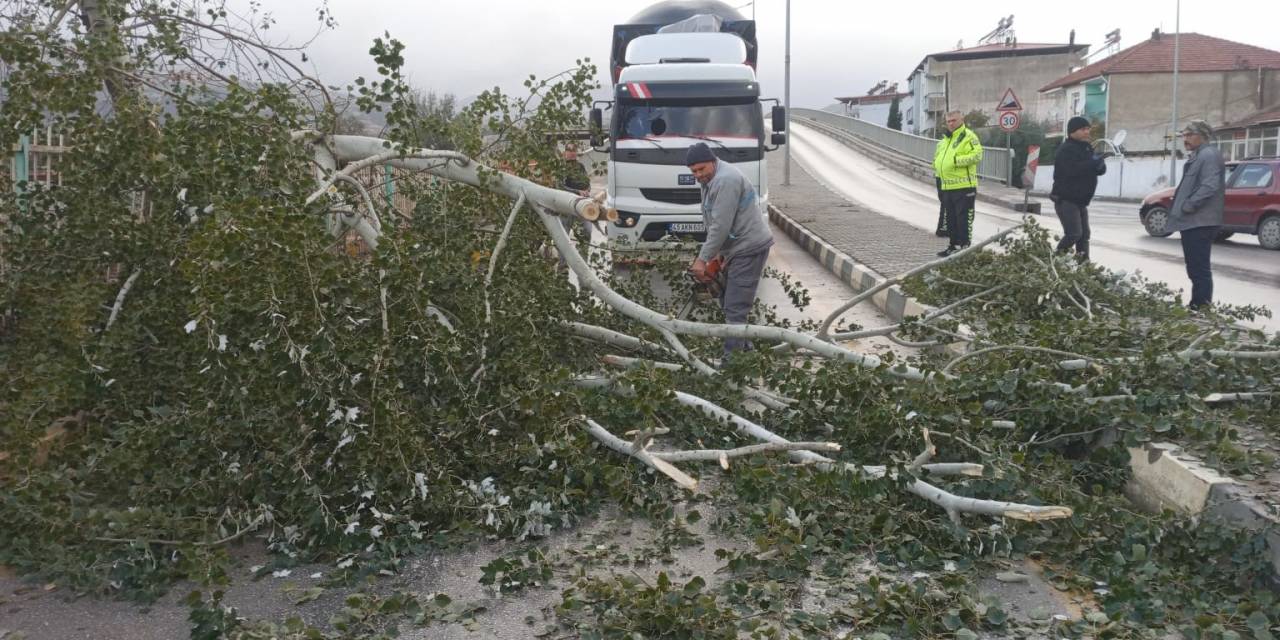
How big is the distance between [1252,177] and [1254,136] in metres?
29.9

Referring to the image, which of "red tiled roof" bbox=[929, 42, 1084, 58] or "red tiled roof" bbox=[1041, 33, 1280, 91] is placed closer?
"red tiled roof" bbox=[1041, 33, 1280, 91]

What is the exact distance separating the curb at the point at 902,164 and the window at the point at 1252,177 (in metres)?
5.46

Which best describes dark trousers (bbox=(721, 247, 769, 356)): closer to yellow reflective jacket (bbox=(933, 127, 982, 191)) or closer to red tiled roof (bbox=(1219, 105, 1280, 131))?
yellow reflective jacket (bbox=(933, 127, 982, 191))

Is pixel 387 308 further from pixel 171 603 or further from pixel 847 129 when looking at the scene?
pixel 847 129

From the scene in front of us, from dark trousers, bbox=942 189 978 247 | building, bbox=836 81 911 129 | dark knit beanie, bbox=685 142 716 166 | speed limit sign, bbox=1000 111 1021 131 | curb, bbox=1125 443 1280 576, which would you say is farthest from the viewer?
building, bbox=836 81 911 129

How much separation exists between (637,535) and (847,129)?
5125 centimetres

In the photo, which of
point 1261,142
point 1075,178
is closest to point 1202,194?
point 1075,178

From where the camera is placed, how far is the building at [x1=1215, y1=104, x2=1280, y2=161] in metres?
40.1

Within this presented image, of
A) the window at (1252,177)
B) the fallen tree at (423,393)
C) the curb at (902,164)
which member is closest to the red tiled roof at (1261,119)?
the curb at (902,164)

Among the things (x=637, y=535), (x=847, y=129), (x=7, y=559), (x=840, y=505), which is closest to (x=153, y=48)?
(x=7, y=559)

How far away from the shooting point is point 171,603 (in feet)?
12.4

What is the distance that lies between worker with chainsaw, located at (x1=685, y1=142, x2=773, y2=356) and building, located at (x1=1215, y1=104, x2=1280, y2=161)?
3916 cm

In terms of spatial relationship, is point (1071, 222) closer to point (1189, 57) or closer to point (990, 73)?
point (1189, 57)

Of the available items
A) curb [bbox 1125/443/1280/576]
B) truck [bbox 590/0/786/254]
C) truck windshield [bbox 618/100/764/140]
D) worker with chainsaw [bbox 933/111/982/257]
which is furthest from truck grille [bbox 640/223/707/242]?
curb [bbox 1125/443/1280/576]
